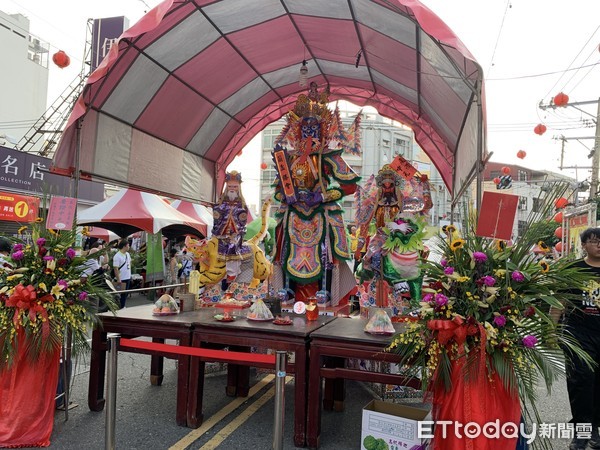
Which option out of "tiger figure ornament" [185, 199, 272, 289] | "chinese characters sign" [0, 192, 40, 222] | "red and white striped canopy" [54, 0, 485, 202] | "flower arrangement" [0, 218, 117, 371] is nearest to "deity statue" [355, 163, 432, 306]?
"red and white striped canopy" [54, 0, 485, 202]

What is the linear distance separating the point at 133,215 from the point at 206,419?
719cm

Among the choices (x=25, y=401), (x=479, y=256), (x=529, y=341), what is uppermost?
(x=479, y=256)

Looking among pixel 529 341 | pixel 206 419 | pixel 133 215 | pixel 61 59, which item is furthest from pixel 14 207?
pixel 529 341

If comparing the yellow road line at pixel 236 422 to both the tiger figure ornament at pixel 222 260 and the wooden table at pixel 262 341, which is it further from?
the tiger figure ornament at pixel 222 260

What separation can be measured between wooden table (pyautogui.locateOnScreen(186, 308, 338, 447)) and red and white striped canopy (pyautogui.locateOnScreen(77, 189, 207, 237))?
6854mm

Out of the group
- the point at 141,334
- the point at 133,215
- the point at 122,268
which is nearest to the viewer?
the point at 141,334

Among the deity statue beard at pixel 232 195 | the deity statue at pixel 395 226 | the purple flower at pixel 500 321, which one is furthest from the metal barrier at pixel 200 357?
the deity statue beard at pixel 232 195

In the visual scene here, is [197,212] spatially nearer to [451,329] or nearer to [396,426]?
[396,426]

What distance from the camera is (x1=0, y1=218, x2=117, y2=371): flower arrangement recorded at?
135 inches

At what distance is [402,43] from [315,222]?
8.16ft

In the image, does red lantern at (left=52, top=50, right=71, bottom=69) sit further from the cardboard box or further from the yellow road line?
the cardboard box

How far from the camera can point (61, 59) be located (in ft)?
23.8

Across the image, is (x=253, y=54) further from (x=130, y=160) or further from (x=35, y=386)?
(x=35, y=386)

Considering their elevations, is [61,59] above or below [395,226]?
above
